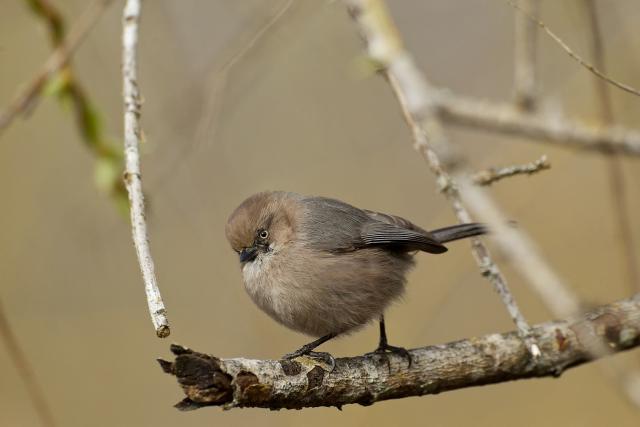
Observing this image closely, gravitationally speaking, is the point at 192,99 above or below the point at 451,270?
above

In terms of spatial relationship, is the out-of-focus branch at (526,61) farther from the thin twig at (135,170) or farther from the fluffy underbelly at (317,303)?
the thin twig at (135,170)

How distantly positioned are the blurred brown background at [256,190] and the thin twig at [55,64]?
1914mm

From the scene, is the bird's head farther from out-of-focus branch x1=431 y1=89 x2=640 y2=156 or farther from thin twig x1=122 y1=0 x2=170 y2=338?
thin twig x1=122 y1=0 x2=170 y2=338

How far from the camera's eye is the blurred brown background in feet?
17.8

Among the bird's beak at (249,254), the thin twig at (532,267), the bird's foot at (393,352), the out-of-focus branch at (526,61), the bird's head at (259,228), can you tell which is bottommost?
the thin twig at (532,267)

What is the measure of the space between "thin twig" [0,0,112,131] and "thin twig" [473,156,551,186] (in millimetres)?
1710

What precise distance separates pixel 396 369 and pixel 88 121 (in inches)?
75.0

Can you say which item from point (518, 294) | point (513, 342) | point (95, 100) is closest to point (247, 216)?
point (513, 342)

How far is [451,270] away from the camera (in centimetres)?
496

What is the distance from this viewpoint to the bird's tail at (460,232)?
12.7 ft

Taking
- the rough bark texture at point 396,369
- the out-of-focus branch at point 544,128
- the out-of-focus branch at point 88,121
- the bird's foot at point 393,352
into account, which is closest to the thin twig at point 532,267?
the rough bark texture at point 396,369

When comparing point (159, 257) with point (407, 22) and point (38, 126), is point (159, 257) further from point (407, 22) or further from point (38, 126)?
point (407, 22)

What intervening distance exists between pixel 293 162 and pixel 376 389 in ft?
10.5

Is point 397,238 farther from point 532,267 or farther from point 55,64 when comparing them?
point 532,267
